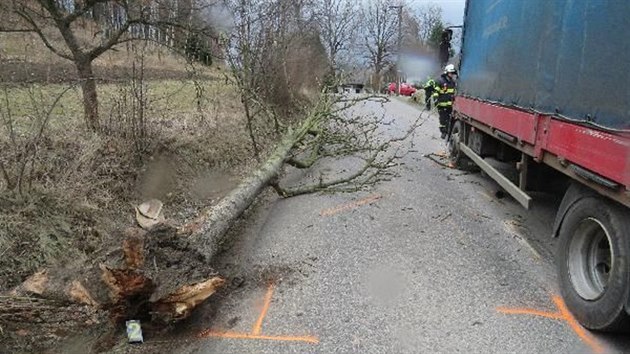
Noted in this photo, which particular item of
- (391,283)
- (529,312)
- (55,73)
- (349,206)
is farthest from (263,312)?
(55,73)

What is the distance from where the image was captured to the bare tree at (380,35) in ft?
217

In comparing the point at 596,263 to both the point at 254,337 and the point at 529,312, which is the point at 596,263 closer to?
the point at 529,312

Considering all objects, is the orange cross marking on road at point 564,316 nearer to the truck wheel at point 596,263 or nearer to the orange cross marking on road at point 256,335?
the truck wheel at point 596,263

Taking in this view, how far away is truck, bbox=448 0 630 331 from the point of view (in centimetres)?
334

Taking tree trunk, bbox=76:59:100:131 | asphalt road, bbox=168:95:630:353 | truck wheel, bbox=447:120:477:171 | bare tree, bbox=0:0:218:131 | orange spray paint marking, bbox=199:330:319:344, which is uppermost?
bare tree, bbox=0:0:218:131

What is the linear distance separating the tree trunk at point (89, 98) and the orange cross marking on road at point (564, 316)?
5475 millimetres

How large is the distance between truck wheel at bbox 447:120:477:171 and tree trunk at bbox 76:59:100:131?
6.07m

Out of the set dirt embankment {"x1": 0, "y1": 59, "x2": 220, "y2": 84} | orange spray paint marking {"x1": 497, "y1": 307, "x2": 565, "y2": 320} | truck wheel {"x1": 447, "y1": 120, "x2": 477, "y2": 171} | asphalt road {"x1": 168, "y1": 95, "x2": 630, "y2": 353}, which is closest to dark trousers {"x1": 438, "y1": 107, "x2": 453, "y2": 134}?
truck wheel {"x1": 447, "y1": 120, "x2": 477, "y2": 171}

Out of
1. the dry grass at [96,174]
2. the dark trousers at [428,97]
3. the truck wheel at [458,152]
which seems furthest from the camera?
the dark trousers at [428,97]

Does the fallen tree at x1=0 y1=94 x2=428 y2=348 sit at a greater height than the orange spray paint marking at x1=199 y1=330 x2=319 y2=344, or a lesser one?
greater

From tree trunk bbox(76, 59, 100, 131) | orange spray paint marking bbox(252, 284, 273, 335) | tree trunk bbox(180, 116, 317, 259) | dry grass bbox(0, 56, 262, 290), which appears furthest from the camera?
tree trunk bbox(76, 59, 100, 131)

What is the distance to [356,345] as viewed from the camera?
368 cm

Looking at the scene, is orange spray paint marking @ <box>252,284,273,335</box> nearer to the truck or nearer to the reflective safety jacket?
the truck

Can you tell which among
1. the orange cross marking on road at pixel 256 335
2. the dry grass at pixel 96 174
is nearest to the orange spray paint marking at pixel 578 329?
the orange cross marking on road at pixel 256 335
